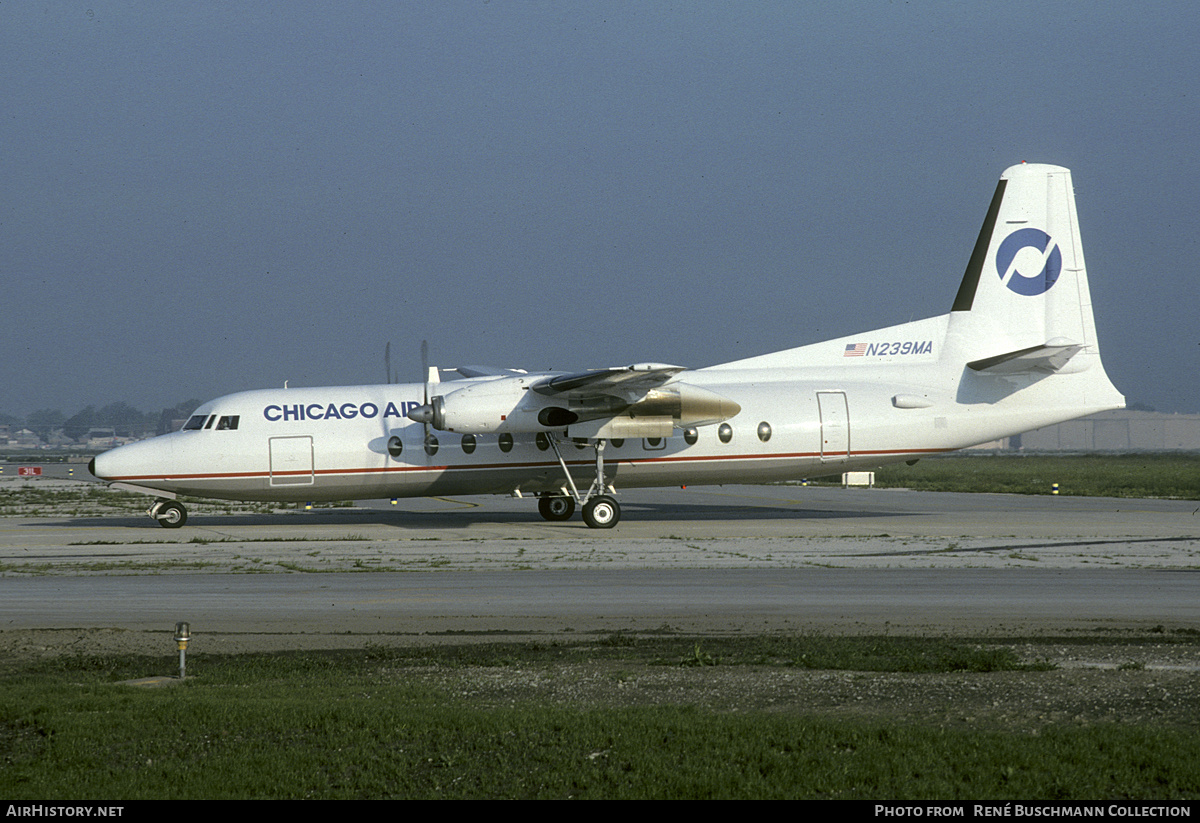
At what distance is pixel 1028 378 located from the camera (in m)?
26.9

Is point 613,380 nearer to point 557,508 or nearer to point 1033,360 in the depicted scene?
point 557,508

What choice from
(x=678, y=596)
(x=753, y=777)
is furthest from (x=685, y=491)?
(x=753, y=777)

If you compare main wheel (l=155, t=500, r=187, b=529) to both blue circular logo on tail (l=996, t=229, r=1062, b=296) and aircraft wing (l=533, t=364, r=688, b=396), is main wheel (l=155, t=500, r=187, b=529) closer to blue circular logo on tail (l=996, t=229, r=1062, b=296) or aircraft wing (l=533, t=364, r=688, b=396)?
aircraft wing (l=533, t=364, r=688, b=396)

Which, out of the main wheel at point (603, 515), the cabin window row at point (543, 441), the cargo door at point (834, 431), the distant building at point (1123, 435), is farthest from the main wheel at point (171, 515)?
the distant building at point (1123, 435)

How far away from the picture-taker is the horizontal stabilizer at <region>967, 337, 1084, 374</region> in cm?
2514

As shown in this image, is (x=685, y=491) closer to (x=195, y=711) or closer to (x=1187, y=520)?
(x=1187, y=520)

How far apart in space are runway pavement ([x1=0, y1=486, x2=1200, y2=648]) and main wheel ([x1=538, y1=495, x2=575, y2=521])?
43cm

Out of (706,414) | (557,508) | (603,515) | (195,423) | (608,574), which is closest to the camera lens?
(608,574)

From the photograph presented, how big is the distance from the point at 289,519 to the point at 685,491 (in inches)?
861

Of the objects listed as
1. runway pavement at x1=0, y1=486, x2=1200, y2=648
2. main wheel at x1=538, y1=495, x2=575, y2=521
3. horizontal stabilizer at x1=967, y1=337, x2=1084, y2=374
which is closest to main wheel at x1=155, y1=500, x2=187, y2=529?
runway pavement at x1=0, y1=486, x2=1200, y2=648

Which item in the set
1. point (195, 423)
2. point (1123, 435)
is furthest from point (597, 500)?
point (1123, 435)

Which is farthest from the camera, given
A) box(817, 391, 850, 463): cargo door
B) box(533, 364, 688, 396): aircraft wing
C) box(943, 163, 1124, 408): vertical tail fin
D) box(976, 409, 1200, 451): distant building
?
box(976, 409, 1200, 451): distant building

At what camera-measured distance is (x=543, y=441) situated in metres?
26.2

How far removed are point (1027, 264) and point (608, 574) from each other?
1682cm
